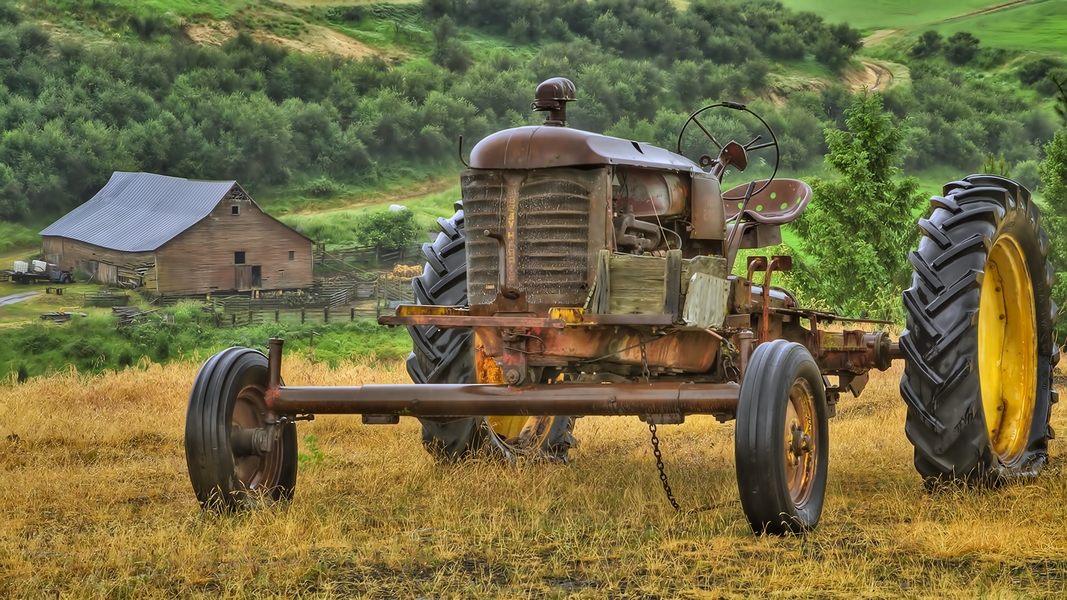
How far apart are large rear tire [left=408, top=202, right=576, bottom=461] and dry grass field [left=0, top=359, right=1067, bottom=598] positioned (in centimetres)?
25

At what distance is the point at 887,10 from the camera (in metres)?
61.9

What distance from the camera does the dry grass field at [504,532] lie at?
472 centimetres

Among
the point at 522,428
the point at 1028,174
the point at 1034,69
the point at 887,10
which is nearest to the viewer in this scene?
the point at 522,428

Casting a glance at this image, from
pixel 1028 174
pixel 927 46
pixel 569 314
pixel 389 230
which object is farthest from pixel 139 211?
pixel 927 46

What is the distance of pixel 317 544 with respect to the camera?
5512 millimetres

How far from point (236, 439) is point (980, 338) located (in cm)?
455

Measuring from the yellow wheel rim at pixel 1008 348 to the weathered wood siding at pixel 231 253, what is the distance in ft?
82.8

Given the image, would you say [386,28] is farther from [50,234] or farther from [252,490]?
[252,490]

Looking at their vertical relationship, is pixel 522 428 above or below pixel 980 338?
below

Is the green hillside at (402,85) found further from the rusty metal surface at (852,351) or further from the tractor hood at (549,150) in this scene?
the tractor hood at (549,150)

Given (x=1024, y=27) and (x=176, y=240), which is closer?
(x=176, y=240)

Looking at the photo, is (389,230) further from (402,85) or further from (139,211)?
(402,85)

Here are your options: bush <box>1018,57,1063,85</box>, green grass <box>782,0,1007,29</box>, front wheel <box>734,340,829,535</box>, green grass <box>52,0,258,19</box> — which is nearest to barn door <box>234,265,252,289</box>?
green grass <box>52,0,258,19</box>

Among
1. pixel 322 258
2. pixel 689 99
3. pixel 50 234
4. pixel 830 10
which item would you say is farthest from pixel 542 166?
pixel 830 10
